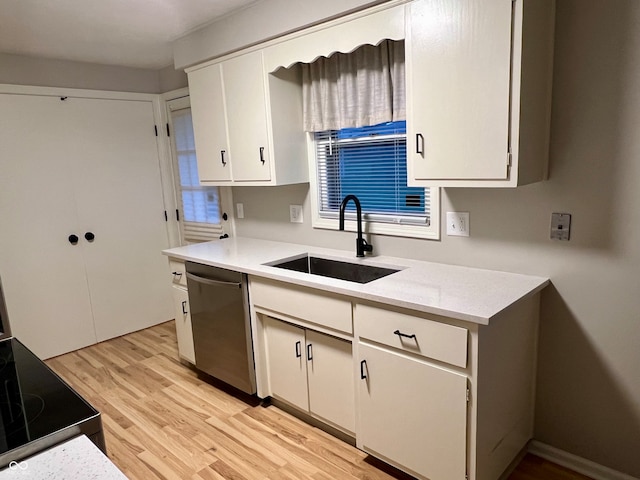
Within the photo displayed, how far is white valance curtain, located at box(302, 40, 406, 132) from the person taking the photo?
2258 millimetres

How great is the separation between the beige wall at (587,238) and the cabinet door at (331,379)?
30.6 inches

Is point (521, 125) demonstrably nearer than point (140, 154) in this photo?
Yes

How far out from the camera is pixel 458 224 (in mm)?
2166

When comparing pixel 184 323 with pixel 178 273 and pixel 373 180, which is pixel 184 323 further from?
pixel 373 180

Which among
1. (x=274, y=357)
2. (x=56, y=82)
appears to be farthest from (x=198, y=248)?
(x=56, y=82)

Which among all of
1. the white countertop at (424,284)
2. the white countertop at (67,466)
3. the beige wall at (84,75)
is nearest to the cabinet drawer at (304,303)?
the white countertop at (424,284)

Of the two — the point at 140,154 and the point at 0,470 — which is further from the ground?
the point at 140,154

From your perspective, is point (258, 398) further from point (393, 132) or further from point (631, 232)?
point (631, 232)

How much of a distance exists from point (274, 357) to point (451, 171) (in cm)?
142

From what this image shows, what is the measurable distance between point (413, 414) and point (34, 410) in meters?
1.36

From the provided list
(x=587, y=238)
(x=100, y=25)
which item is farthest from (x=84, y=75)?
(x=587, y=238)

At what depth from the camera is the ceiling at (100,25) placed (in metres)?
2.37

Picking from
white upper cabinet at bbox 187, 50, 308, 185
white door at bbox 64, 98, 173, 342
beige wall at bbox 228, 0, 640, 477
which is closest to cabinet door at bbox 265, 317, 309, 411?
white upper cabinet at bbox 187, 50, 308, 185

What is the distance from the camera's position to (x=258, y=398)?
2715 millimetres
